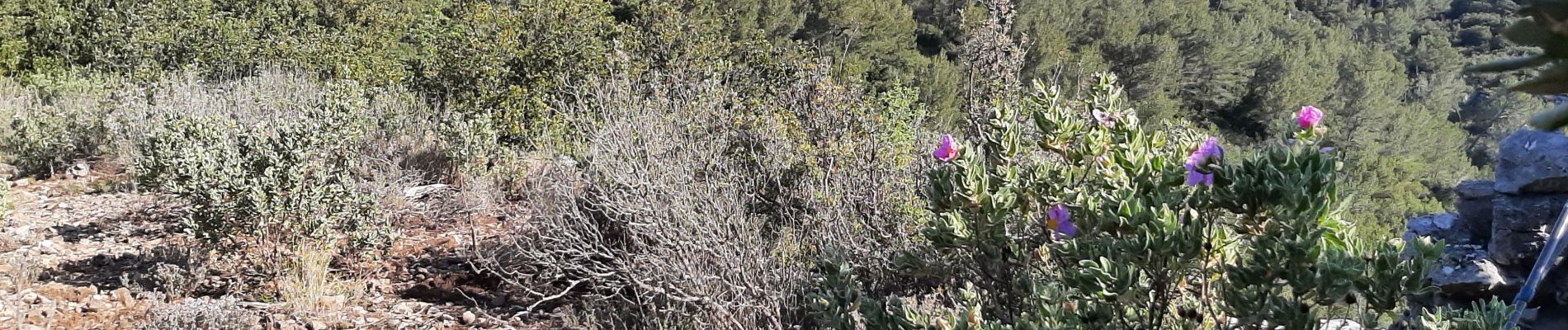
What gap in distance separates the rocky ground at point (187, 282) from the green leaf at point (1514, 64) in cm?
266

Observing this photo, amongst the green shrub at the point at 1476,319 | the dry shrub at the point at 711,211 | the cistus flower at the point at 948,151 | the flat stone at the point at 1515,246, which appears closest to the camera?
the green shrub at the point at 1476,319

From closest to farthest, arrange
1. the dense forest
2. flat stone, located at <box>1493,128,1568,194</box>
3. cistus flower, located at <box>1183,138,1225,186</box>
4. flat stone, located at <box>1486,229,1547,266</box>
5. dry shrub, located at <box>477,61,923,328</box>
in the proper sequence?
cistus flower, located at <box>1183,138,1225,186</box>, dry shrub, located at <box>477,61,923,328</box>, flat stone, located at <box>1486,229,1547,266</box>, flat stone, located at <box>1493,128,1568,194</box>, the dense forest

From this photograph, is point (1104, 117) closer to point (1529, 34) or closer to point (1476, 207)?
point (1529, 34)

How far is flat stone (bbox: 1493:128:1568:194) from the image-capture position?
4.64 m

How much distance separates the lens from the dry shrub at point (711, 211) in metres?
2.62

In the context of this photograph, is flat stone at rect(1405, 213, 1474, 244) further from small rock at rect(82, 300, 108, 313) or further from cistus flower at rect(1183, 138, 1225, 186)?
small rock at rect(82, 300, 108, 313)

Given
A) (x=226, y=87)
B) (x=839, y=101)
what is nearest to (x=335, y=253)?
(x=839, y=101)

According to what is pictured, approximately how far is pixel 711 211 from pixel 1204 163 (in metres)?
1.53

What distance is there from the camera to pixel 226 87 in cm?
602

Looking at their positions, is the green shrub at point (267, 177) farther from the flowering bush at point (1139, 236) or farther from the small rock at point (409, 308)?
the flowering bush at point (1139, 236)

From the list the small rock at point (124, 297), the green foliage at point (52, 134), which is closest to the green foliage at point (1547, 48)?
the small rock at point (124, 297)

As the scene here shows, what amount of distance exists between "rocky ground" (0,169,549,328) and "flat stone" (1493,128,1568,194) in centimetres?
458

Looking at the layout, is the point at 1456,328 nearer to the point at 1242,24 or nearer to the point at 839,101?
the point at 839,101

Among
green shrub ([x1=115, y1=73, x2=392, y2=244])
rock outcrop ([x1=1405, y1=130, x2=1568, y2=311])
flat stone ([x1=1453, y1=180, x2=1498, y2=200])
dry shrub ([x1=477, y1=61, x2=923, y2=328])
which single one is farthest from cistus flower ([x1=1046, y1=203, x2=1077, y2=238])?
flat stone ([x1=1453, y1=180, x2=1498, y2=200])
